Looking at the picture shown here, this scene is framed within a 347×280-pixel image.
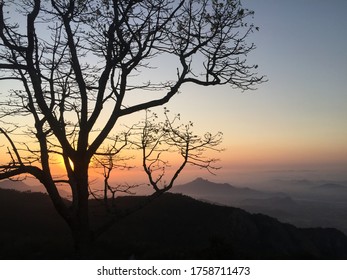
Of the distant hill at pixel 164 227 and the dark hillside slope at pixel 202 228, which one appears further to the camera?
the dark hillside slope at pixel 202 228

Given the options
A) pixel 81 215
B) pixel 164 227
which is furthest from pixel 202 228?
pixel 81 215

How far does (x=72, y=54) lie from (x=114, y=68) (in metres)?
1.46

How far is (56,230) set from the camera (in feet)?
103

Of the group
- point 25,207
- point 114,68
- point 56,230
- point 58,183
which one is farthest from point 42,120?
point 25,207

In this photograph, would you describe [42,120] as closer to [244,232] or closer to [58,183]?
[58,183]

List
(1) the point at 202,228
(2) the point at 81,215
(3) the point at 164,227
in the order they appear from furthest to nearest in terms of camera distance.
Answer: (1) the point at 202,228 < (3) the point at 164,227 < (2) the point at 81,215

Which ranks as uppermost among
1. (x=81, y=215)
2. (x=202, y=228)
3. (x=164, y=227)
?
(x=81, y=215)

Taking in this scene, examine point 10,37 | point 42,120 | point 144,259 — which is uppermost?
point 10,37

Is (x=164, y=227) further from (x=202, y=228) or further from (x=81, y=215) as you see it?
(x=81, y=215)

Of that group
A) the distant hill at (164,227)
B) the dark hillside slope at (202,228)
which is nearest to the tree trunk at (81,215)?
the distant hill at (164,227)

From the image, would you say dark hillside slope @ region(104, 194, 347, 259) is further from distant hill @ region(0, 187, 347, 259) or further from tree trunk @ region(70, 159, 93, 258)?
tree trunk @ region(70, 159, 93, 258)

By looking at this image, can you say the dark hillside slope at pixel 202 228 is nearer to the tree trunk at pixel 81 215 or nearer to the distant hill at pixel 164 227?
the distant hill at pixel 164 227

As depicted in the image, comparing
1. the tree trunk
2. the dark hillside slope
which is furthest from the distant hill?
the tree trunk

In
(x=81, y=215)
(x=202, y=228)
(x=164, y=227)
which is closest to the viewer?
(x=81, y=215)
